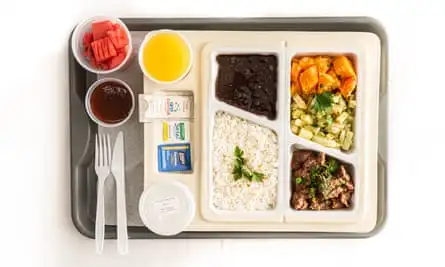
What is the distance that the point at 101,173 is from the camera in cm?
138

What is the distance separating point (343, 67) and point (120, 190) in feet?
1.84

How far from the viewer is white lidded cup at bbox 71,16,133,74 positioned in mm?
1342

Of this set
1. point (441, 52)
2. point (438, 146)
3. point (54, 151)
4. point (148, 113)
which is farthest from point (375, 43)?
point (54, 151)

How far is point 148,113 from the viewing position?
1.34 meters

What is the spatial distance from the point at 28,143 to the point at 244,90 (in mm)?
522

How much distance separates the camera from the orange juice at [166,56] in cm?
133

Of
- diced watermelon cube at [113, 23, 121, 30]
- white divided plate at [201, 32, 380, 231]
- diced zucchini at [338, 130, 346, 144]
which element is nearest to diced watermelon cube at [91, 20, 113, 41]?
diced watermelon cube at [113, 23, 121, 30]

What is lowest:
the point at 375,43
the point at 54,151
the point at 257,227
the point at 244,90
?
the point at 257,227

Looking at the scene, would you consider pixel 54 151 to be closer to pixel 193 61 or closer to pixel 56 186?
pixel 56 186

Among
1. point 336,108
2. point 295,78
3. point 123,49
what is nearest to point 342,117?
point 336,108

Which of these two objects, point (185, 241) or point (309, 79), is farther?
point (185, 241)

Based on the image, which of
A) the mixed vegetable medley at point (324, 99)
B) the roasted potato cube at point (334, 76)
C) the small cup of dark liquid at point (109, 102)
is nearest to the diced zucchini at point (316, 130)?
the mixed vegetable medley at point (324, 99)

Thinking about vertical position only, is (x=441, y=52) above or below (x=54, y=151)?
above

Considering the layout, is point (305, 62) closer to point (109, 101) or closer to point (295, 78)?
point (295, 78)
